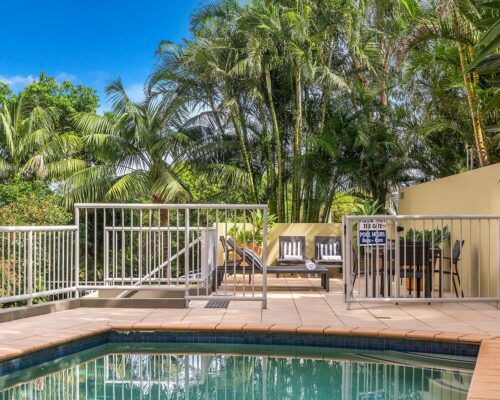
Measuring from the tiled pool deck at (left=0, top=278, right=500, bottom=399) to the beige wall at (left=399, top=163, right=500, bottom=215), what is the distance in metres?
1.59

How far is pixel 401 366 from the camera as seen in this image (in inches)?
214

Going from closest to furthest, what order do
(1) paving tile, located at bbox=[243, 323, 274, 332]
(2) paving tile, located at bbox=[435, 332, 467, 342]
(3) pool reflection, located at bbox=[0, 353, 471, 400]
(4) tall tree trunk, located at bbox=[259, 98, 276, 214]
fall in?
1. (3) pool reflection, located at bbox=[0, 353, 471, 400]
2. (2) paving tile, located at bbox=[435, 332, 467, 342]
3. (1) paving tile, located at bbox=[243, 323, 274, 332]
4. (4) tall tree trunk, located at bbox=[259, 98, 276, 214]

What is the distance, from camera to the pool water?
15.5 ft

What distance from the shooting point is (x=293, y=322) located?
6.48 m

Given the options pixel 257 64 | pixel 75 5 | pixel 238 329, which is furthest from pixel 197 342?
pixel 75 5

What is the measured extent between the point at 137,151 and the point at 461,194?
10.2 m

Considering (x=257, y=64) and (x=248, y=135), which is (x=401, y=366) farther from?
(x=248, y=135)

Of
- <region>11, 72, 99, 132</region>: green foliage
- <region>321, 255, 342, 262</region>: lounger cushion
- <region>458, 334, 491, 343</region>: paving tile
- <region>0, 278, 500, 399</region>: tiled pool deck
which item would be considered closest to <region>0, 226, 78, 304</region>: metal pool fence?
<region>0, 278, 500, 399</region>: tiled pool deck

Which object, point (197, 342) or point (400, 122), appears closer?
point (197, 342)

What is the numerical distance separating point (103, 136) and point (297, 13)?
20.9 ft

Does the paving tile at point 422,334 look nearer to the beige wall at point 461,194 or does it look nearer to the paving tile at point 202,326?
the paving tile at point 202,326

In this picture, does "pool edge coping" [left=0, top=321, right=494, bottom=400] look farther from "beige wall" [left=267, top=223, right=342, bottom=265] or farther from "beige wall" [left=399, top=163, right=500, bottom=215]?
"beige wall" [left=267, top=223, right=342, bottom=265]

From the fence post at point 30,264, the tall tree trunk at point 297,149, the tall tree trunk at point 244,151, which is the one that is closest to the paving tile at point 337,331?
the fence post at point 30,264

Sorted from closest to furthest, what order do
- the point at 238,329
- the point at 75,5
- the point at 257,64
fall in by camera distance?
1. the point at 238,329
2. the point at 257,64
3. the point at 75,5
